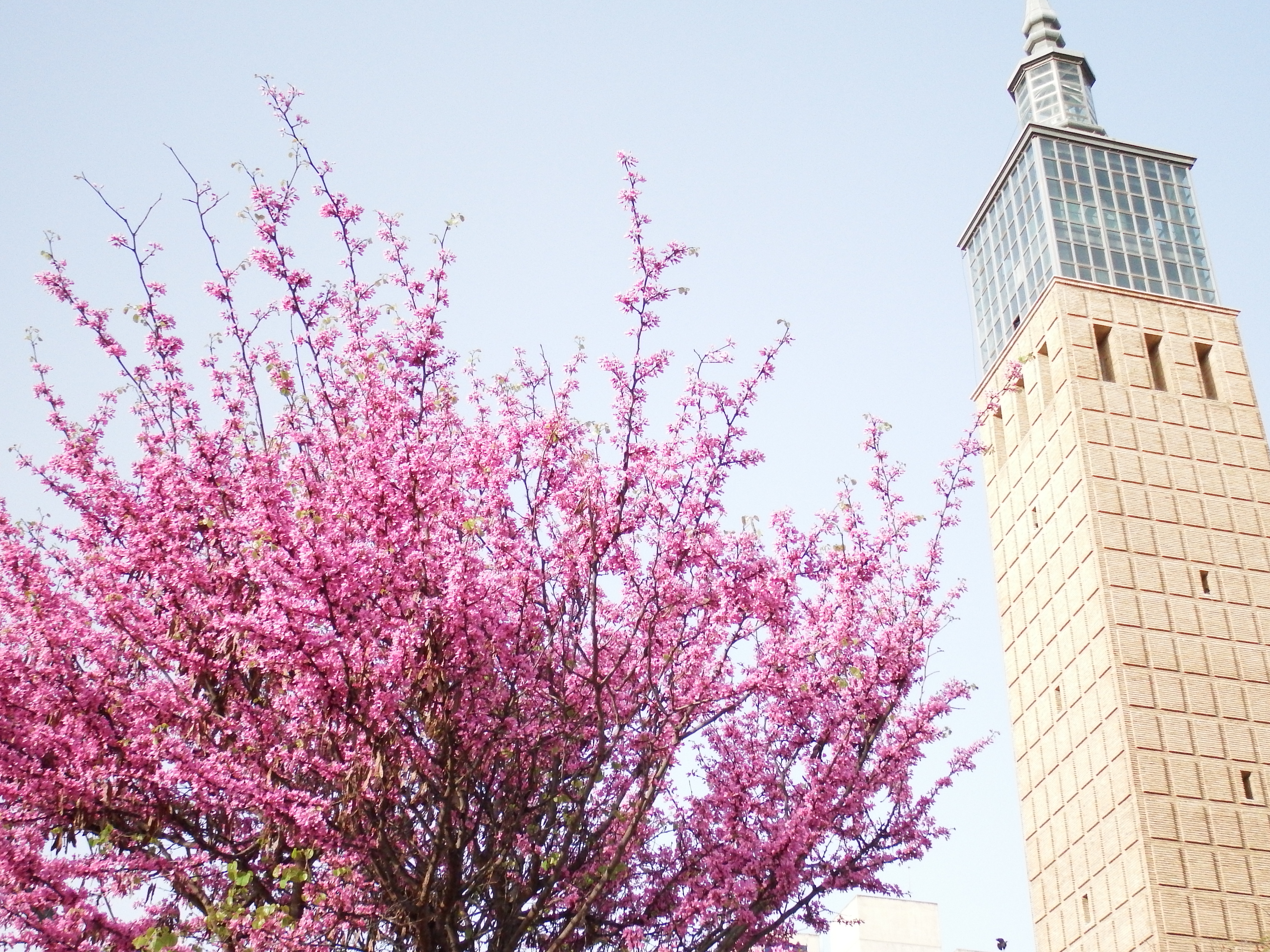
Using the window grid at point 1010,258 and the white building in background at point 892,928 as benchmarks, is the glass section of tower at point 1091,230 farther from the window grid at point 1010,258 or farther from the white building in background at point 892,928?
the white building in background at point 892,928

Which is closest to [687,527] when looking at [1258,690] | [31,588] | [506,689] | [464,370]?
[506,689]

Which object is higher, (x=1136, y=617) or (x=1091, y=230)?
(x=1091, y=230)

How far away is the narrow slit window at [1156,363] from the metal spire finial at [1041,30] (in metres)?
11.8

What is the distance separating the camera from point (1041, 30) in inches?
1766

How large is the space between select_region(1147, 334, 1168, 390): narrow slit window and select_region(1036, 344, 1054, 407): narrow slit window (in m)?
2.51

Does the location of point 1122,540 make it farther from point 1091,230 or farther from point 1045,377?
point 1091,230

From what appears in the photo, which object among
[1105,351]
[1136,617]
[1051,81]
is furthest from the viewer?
[1051,81]

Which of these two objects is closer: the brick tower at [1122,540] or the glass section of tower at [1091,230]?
the brick tower at [1122,540]

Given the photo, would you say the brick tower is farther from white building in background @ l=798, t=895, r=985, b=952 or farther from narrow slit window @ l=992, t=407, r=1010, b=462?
white building in background @ l=798, t=895, r=985, b=952

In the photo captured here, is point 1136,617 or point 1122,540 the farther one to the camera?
point 1122,540

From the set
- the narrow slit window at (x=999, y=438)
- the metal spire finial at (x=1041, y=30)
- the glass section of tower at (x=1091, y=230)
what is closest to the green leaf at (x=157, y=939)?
the glass section of tower at (x=1091, y=230)

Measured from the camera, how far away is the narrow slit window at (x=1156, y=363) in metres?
37.0

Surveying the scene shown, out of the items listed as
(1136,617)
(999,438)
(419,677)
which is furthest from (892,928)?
(419,677)

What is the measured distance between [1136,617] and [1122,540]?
2132 mm
